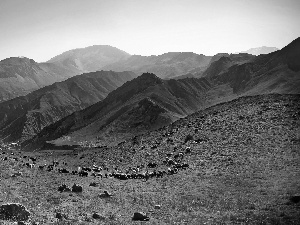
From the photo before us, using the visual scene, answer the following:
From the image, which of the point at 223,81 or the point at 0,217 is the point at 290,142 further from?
the point at 223,81

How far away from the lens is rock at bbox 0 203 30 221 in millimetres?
12252

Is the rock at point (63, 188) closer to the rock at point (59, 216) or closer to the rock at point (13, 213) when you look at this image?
the rock at point (59, 216)

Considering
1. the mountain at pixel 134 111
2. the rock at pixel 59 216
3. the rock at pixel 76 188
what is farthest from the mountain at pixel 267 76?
the rock at pixel 59 216

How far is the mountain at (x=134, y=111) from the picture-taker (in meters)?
81.1

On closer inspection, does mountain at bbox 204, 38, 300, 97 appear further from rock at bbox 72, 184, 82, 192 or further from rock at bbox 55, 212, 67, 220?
rock at bbox 55, 212, 67, 220

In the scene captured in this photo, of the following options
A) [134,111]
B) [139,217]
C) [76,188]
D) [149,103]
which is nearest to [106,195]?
[76,188]

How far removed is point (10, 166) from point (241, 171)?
16.8 m

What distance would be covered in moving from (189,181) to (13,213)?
517 inches

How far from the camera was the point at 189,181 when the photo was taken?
22.7 meters

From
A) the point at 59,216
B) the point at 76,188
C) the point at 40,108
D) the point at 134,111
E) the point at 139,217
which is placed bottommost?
the point at 139,217

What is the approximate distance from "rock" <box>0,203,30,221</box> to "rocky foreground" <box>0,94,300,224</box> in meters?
0.04

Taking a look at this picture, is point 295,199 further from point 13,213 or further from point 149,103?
point 149,103

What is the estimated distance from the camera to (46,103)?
17062 centimetres

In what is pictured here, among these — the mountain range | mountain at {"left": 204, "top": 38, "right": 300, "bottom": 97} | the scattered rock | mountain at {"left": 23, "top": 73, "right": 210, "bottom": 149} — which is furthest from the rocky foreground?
mountain at {"left": 204, "top": 38, "right": 300, "bottom": 97}
